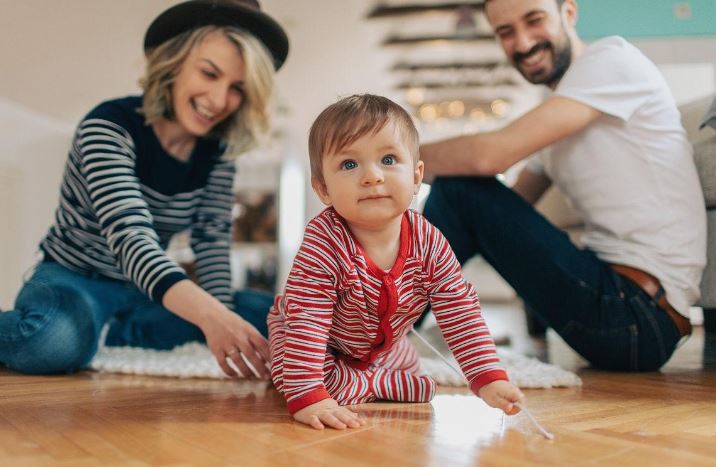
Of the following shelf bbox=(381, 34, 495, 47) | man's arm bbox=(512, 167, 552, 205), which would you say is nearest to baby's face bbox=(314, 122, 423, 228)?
man's arm bbox=(512, 167, 552, 205)

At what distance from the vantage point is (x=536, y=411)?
3.32ft

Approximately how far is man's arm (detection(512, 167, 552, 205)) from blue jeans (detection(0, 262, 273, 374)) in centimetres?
79

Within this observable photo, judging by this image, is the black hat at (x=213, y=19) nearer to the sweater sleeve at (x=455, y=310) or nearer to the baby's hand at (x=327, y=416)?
the sweater sleeve at (x=455, y=310)

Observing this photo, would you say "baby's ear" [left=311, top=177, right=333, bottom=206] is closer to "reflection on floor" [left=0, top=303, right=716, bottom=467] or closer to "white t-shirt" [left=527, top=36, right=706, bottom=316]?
"reflection on floor" [left=0, top=303, right=716, bottom=467]

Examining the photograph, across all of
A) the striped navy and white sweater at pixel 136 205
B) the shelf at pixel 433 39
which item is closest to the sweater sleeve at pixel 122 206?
the striped navy and white sweater at pixel 136 205

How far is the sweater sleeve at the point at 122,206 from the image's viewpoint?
4.15 feet

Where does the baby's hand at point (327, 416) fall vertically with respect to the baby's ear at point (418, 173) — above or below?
below

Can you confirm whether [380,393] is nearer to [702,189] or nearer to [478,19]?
[702,189]

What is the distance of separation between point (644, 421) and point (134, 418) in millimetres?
716

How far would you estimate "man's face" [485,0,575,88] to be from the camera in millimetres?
1524

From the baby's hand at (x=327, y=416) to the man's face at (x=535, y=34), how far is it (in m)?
1.02

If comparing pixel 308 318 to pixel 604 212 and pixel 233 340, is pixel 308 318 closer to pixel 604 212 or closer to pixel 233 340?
pixel 233 340

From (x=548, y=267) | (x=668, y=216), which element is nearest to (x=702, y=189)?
(x=668, y=216)

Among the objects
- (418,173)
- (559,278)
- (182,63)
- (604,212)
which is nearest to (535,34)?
(604,212)
